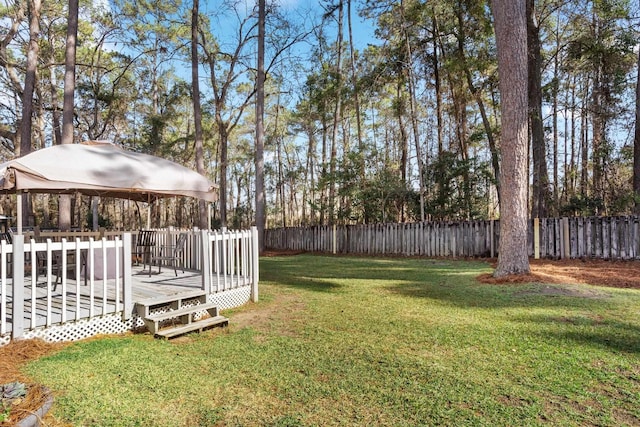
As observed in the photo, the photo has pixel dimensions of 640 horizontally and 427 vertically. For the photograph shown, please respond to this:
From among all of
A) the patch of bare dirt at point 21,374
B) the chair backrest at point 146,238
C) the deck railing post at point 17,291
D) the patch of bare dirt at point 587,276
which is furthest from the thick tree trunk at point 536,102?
the patch of bare dirt at point 21,374

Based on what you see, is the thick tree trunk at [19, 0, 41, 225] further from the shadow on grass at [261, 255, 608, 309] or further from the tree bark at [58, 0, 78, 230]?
the shadow on grass at [261, 255, 608, 309]

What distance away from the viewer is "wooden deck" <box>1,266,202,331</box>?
11.5 feet

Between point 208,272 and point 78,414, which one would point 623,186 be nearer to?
point 208,272

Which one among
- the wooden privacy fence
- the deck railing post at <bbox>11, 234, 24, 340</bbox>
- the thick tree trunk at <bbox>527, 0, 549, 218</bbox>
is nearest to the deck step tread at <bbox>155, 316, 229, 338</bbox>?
the deck railing post at <bbox>11, 234, 24, 340</bbox>

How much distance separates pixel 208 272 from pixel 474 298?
394 cm

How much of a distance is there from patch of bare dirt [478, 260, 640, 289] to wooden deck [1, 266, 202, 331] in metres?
5.48

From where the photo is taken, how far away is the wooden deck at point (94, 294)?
3.51m

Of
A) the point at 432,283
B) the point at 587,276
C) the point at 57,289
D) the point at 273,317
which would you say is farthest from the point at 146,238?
the point at 587,276

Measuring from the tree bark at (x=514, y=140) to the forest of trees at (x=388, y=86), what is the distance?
519cm

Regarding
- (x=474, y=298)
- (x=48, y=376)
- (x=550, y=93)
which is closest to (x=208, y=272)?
(x=48, y=376)

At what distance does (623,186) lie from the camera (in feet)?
41.0

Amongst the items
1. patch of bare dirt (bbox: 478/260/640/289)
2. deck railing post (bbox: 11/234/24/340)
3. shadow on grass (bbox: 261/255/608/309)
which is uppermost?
deck railing post (bbox: 11/234/24/340)

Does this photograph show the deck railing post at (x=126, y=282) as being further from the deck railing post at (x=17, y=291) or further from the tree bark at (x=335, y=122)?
the tree bark at (x=335, y=122)

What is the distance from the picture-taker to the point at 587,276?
6746mm
